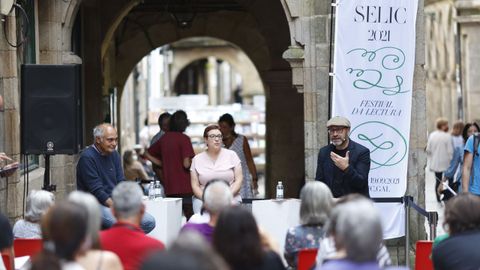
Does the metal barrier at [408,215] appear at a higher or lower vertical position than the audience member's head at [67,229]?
lower

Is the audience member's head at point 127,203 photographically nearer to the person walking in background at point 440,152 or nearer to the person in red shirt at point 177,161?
the person in red shirt at point 177,161

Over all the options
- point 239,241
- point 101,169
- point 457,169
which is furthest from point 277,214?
point 457,169

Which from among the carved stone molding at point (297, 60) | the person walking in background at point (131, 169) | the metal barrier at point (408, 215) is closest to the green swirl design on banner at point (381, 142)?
the metal barrier at point (408, 215)

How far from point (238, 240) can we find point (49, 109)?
4.80 metres

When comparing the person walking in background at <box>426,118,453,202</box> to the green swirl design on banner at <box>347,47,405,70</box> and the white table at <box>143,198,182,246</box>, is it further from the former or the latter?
the white table at <box>143,198,182,246</box>

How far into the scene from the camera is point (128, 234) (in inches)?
297

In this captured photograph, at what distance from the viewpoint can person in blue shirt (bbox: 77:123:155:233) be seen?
10.9 metres

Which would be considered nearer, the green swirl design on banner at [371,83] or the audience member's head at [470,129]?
the green swirl design on banner at [371,83]

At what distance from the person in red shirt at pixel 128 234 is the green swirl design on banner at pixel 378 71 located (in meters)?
5.07

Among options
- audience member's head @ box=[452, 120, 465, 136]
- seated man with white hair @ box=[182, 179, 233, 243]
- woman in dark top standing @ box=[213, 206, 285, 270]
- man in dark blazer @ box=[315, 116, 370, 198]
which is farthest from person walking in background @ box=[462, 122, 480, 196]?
audience member's head @ box=[452, 120, 465, 136]

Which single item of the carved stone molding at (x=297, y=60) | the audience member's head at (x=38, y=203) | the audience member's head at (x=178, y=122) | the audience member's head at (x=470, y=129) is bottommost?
the audience member's head at (x=38, y=203)

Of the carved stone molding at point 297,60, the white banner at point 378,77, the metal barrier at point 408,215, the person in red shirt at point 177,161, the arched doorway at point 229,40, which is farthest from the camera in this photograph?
the arched doorway at point 229,40

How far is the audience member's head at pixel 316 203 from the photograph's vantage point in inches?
322

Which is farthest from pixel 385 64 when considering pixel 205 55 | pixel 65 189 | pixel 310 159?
pixel 205 55
